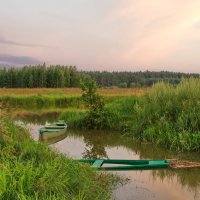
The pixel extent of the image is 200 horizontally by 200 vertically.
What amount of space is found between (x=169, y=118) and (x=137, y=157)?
2.30m

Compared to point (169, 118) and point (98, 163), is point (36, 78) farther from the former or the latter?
point (98, 163)

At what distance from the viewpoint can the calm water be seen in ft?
23.9

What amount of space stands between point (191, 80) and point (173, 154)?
3.92m

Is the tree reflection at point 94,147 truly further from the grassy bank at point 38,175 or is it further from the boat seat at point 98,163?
the grassy bank at point 38,175

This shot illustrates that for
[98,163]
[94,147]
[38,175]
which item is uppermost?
[38,175]

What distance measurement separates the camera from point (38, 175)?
4922 mm

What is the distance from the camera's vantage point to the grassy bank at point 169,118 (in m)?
11.3

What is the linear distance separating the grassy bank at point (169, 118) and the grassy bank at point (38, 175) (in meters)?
4.44

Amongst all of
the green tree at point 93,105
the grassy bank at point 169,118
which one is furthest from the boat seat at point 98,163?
the green tree at point 93,105

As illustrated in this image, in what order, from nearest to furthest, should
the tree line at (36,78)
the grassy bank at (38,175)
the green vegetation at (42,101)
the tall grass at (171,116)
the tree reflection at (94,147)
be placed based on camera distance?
the grassy bank at (38,175) → the tree reflection at (94,147) → the tall grass at (171,116) → the green vegetation at (42,101) → the tree line at (36,78)

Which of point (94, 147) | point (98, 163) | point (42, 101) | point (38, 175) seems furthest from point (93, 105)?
point (42, 101)

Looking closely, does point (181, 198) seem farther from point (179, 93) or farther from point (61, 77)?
point (61, 77)

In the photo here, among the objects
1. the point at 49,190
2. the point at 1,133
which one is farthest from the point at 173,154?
the point at 49,190

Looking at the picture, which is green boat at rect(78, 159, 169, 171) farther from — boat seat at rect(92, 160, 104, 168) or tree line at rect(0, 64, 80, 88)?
tree line at rect(0, 64, 80, 88)
